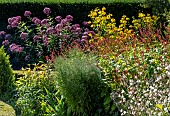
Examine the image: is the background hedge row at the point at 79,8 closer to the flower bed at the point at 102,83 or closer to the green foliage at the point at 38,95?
the flower bed at the point at 102,83

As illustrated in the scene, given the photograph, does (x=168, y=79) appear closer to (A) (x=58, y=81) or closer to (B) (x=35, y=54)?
(A) (x=58, y=81)

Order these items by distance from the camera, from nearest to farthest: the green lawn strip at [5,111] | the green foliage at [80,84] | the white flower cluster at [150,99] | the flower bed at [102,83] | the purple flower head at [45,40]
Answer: the white flower cluster at [150,99], the green lawn strip at [5,111], the flower bed at [102,83], the green foliage at [80,84], the purple flower head at [45,40]

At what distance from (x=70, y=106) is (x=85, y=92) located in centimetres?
30

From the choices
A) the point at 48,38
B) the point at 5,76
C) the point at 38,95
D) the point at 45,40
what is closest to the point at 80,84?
the point at 38,95

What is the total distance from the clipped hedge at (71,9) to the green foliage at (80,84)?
5.18 meters

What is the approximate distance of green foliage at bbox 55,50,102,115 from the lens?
6.32 m

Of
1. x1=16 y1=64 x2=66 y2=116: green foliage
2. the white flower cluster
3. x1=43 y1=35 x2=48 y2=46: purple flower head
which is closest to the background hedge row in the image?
x1=43 y1=35 x2=48 y2=46: purple flower head

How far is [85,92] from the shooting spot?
6.36 m

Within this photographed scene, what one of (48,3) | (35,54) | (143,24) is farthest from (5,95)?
(48,3)

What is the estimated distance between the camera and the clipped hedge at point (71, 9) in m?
11.5

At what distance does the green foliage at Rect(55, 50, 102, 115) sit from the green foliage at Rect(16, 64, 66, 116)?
37 centimetres

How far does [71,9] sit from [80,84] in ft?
18.7

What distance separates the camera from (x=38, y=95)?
7.21 m

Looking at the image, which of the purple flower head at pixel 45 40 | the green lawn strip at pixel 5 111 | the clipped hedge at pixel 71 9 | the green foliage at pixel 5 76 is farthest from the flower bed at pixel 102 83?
the clipped hedge at pixel 71 9
